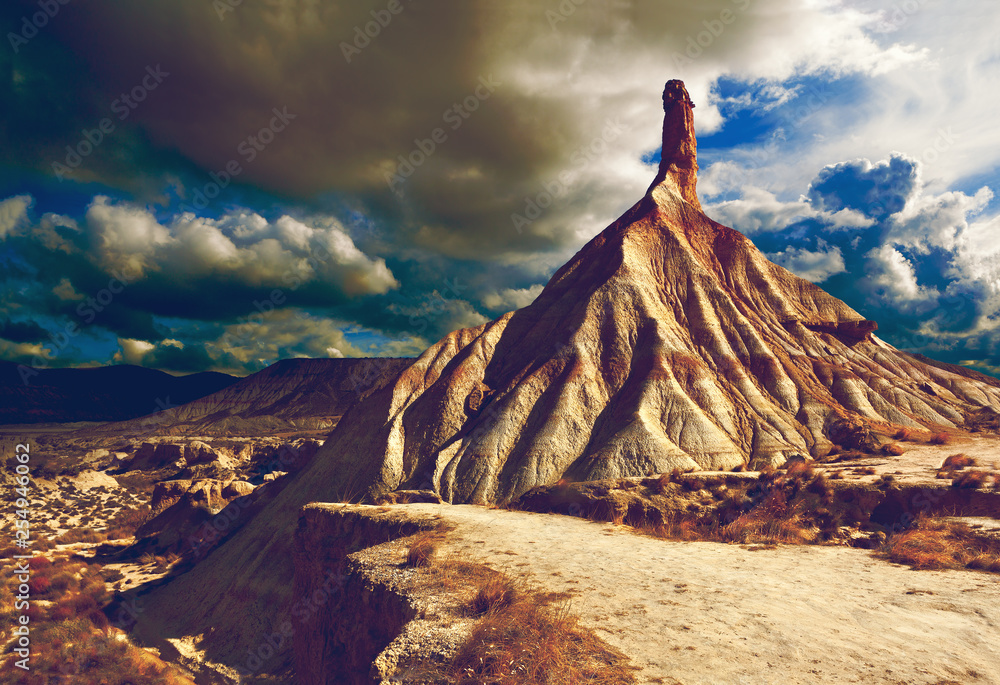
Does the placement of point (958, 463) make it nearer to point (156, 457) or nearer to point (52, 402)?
point (156, 457)

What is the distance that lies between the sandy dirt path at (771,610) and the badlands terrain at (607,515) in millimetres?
65

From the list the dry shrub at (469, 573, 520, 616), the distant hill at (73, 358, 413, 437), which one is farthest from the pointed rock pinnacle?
the distant hill at (73, 358, 413, 437)

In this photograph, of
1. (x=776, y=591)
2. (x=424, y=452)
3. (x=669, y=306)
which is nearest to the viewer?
(x=776, y=591)

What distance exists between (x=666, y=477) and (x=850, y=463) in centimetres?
1003

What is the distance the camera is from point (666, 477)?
707 inches

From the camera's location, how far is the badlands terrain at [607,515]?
7.25 metres

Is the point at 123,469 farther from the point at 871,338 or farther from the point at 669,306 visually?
the point at 871,338

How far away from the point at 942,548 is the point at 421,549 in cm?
1330

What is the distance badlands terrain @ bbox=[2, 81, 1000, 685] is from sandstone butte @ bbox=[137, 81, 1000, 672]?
0.74 feet

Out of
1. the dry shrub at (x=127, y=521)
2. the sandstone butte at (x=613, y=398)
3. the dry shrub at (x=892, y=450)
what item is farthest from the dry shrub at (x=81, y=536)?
the dry shrub at (x=892, y=450)

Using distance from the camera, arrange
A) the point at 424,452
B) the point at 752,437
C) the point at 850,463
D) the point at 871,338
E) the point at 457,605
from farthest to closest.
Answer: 1. the point at 871,338
2. the point at 424,452
3. the point at 752,437
4. the point at 850,463
5. the point at 457,605

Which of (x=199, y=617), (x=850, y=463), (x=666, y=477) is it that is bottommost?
(x=199, y=617)

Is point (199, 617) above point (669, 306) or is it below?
below

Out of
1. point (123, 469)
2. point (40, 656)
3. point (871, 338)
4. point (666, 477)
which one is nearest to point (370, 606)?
point (666, 477)
